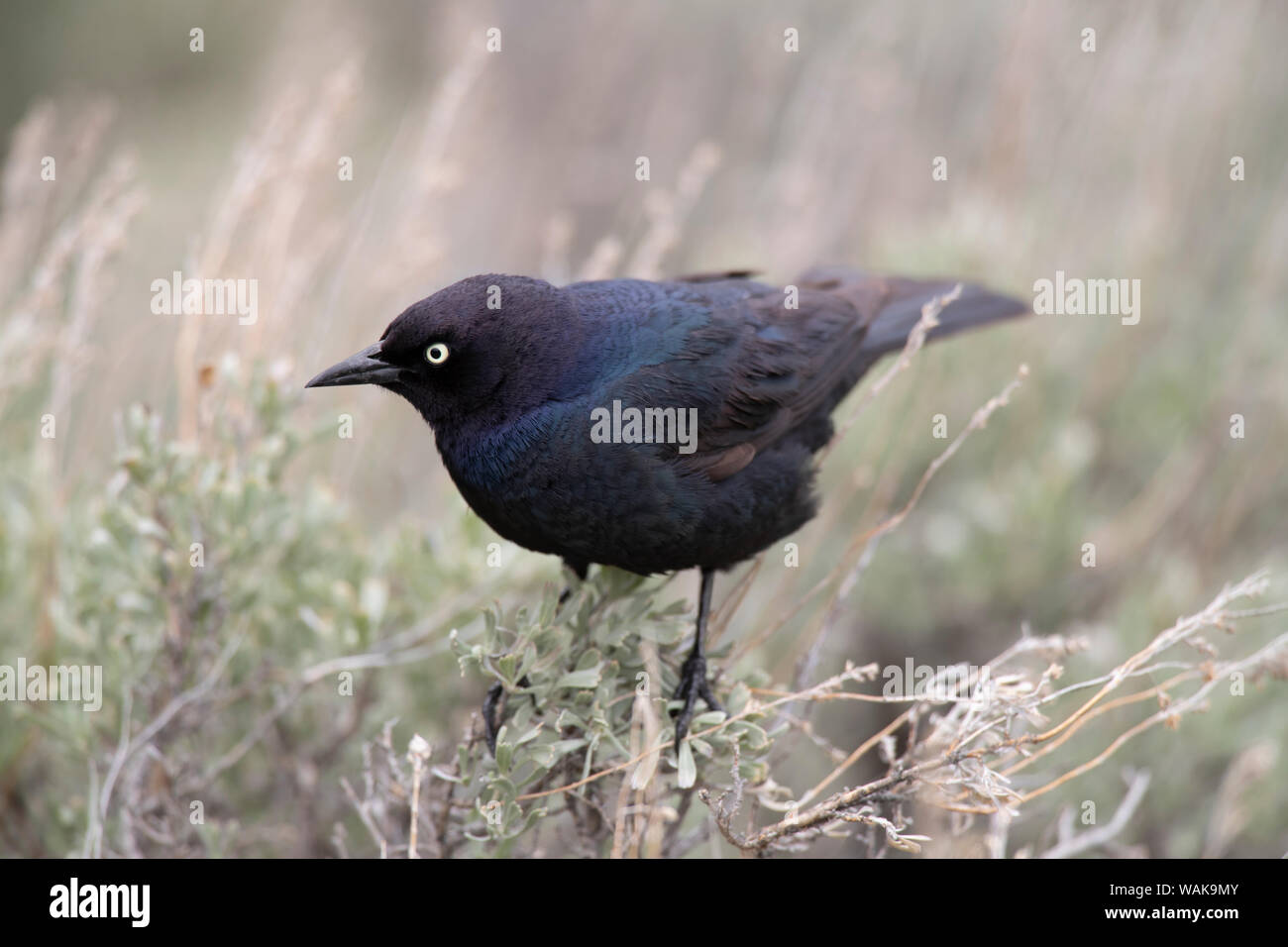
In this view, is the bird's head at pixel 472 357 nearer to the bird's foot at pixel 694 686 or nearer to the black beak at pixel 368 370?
the black beak at pixel 368 370

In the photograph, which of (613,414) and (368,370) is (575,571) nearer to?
(613,414)

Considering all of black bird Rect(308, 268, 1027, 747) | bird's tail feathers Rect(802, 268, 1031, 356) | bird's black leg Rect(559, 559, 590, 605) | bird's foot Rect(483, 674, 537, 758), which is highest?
bird's tail feathers Rect(802, 268, 1031, 356)

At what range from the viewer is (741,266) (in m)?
5.71

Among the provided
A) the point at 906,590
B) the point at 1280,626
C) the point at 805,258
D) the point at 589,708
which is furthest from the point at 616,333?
the point at 805,258

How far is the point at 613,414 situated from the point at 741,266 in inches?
122

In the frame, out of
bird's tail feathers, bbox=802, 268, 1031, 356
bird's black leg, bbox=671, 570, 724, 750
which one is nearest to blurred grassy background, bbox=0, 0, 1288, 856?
bird's tail feathers, bbox=802, 268, 1031, 356

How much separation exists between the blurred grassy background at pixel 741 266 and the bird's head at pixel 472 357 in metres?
0.55

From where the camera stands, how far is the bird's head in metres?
2.72

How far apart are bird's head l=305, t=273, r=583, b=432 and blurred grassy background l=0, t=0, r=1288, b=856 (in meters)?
0.55

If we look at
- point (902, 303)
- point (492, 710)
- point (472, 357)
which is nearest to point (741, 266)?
point (902, 303)

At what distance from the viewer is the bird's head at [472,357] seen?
2.72 m

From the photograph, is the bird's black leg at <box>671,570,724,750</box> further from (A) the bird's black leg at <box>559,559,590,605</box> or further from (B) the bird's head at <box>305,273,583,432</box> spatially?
(B) the bird's head at <box>305,273,583,432</box>

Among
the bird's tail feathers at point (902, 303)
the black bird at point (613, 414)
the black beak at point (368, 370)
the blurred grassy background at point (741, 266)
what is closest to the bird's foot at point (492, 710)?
the black bird at point (613, 414)

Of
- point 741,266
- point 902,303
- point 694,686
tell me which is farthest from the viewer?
point 741,266
